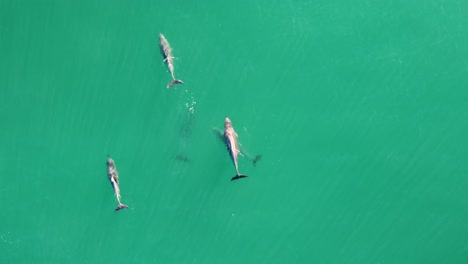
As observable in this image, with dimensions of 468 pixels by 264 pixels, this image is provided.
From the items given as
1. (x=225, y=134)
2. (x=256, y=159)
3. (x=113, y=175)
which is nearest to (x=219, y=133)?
(x=225, y=134)

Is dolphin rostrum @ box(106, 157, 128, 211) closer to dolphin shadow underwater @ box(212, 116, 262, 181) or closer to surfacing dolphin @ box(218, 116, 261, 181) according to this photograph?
dolphin shadow underwater @ box(212, 116, 262, 181)

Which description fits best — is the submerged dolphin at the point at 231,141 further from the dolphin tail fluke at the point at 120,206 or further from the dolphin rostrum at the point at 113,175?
the dolphin rostrum at the point at 113,175

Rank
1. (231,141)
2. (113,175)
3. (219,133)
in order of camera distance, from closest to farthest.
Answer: (231,141) < (219,133) < (113,175)

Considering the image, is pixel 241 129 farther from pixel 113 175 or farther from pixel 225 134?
pixel 113 175

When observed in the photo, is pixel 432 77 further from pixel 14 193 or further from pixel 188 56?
pixel 14 193

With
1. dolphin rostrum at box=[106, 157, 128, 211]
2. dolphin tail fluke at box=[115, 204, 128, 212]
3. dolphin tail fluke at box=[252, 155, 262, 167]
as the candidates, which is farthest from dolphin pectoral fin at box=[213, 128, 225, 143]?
dolphin tail fluke at box=[115, 204, 128, 212]
